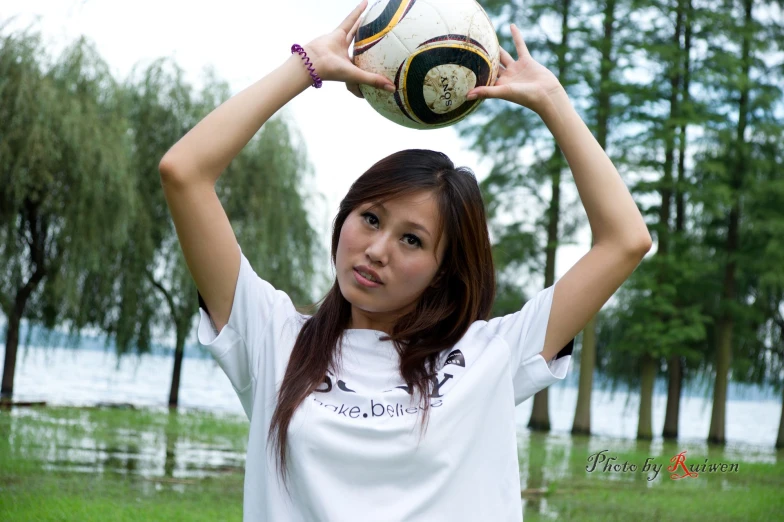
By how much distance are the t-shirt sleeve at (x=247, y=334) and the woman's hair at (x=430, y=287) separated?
0.07 meters

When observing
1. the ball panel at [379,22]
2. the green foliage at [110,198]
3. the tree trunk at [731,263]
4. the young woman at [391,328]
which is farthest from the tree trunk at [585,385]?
the young woman at [391,328]

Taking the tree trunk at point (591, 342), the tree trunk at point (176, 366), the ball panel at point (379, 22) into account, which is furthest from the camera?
the tree trunk at point (591, 342)

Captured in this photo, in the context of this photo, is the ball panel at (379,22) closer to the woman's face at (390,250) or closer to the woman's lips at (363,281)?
the woman's face at (390,250)

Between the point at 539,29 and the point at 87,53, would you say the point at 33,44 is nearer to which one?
the point at 87,53

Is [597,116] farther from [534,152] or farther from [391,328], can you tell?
[391,328]

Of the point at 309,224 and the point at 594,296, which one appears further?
the point at 309,224

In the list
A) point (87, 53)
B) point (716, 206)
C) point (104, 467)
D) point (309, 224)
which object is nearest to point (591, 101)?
point (716, 206)

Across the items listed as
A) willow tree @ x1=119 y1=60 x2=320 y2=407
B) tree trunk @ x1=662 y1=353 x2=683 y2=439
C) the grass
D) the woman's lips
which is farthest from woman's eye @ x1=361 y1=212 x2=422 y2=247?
tree trunk @ x1=662 y1=353 x2=683 y2=439

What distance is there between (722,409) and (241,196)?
1250cm

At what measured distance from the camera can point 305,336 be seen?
2.30 meters

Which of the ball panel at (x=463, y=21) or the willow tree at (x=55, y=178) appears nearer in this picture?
the ball panel at (x=463, y=21)

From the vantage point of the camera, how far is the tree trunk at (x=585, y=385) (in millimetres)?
21344

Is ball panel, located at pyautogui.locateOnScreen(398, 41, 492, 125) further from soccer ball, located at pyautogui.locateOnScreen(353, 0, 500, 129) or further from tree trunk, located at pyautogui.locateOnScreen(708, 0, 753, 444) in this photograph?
tree trunk, located at pyautogui.locateOnScreen(708, 0, 753, 444)

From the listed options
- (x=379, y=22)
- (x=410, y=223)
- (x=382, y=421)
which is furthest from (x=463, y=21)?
(x=382, y=421)
